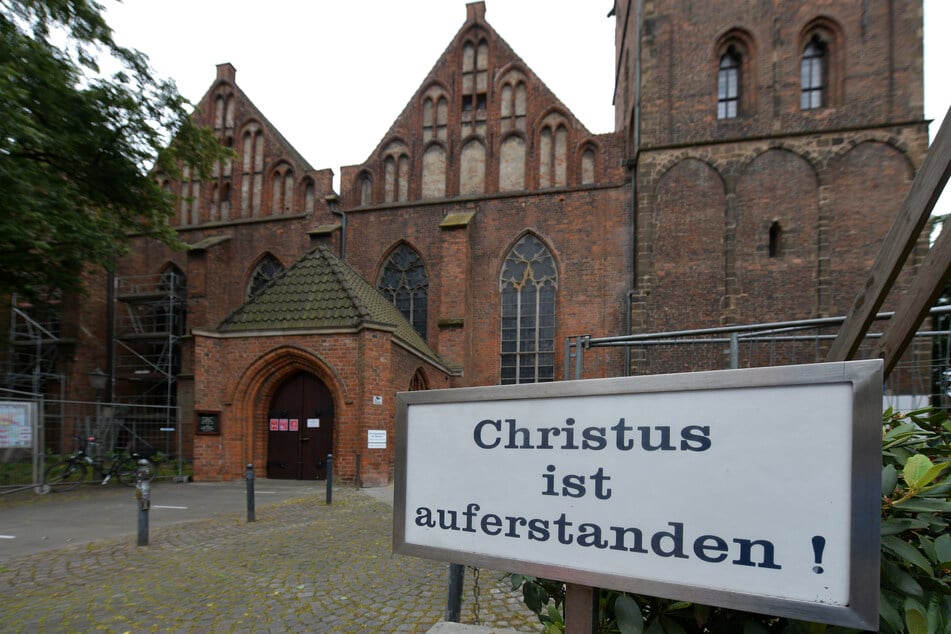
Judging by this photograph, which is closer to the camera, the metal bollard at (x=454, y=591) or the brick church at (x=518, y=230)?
the metal bollard at (x=454, y=591)

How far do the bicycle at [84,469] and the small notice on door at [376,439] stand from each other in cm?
434

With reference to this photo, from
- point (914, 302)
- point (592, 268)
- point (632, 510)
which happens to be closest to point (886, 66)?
point (592, 268)

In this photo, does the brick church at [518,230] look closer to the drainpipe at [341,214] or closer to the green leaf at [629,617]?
the drainpipe at [341,214]

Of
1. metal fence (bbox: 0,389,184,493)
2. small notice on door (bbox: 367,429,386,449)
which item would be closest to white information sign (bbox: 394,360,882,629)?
small notice on door (bbox: 367,429,386,449)

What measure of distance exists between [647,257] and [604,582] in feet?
47.3

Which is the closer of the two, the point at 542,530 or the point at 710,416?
the point at 710,416

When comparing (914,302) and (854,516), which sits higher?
(914,302)

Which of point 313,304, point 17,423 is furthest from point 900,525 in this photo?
point 17,423

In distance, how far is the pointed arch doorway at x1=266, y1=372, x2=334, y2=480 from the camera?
12.2m

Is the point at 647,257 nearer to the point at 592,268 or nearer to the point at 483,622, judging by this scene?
the point at 592,268

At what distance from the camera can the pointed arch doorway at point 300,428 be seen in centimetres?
1219

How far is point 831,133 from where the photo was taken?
14.4 m

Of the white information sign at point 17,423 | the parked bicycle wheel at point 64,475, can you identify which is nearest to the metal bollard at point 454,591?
the white information sign at point 17,423

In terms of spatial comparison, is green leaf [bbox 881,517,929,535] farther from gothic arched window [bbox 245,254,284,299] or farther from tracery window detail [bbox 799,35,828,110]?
gothic arched window [bbox 245,254,284,299]
